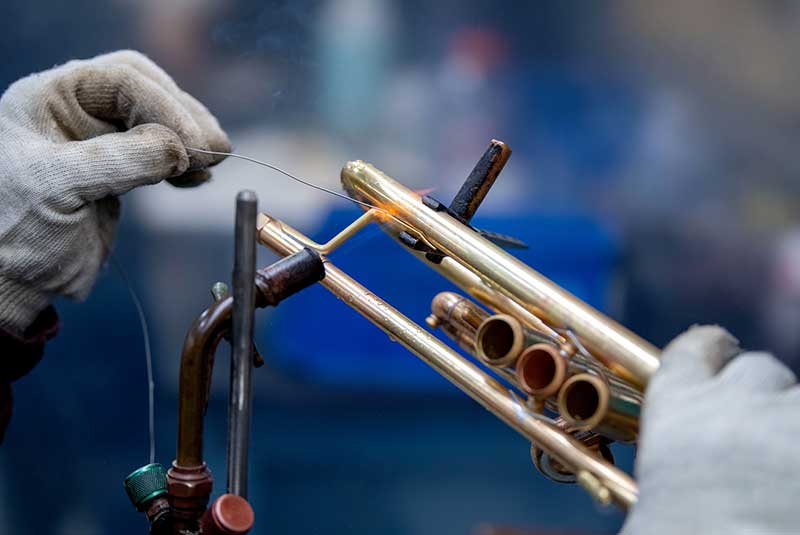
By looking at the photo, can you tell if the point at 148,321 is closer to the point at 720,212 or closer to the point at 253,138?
the point at 253,138

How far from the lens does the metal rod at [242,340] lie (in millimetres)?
541

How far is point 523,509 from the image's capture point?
1.29 metres

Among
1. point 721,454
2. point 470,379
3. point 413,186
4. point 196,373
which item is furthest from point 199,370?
point 413,186

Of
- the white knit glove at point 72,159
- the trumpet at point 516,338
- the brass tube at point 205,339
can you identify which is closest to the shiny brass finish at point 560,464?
the trumpet at point 516,338

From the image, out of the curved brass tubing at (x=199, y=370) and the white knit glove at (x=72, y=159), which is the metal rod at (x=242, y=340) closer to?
the curved brass tubing at (x=199, y=370)

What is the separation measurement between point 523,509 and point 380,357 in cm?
33

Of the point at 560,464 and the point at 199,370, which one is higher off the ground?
the point at 560,464

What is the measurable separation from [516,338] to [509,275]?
5 centimetres

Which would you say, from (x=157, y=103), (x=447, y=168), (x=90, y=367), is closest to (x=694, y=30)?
(x=447, y=168)

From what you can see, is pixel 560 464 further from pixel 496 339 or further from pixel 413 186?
pixel 413 186

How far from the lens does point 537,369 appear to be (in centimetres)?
55

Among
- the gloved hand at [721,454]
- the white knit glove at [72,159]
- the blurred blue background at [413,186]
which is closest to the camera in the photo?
the gloved hand at [721,454]

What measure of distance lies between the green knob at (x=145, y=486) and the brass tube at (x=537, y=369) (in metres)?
0.26

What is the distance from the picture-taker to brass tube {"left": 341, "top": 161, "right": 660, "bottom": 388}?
537 millimetres
